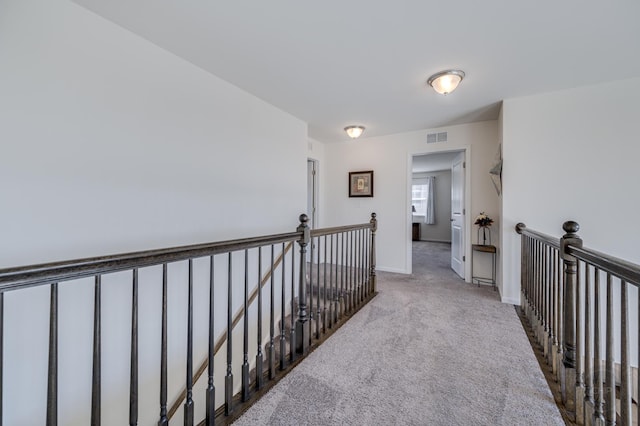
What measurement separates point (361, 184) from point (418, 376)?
3551 millimetres

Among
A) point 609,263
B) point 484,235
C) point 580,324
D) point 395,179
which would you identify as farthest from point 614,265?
point 395,179

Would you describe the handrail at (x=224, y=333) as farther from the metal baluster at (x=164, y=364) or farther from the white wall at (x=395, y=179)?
the white wall at (x=395, y=179)

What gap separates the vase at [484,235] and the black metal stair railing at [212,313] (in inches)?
67.1

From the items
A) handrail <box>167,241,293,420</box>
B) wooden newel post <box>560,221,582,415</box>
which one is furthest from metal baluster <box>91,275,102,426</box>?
wooden newel post <box>560,221,582,415</box>

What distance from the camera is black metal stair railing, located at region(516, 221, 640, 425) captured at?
113 cm

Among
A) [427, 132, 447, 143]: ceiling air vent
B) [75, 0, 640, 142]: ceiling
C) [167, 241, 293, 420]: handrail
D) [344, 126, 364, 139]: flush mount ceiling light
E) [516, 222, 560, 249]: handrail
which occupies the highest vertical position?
[75, 0, 640, 142]: ceiling

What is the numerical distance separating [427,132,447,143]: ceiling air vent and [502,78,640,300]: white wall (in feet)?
3.63

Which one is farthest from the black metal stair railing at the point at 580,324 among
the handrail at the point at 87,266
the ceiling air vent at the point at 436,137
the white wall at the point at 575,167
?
the ceiling air vent at the point at 436,137

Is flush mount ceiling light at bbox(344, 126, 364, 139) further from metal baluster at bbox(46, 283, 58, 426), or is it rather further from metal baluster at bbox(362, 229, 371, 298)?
metal baluster at bbox(46, 283, 58, 426)

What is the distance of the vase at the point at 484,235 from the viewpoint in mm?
3993

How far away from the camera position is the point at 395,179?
4.75 metres

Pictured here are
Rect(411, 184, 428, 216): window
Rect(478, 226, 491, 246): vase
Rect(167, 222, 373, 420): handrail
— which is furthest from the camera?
Rect(411, 184, 428, 216): window

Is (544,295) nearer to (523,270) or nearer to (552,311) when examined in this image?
(552,311)

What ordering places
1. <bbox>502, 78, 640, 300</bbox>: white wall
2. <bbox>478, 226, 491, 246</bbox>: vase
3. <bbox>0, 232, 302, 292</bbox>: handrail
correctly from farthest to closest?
1. <bbox>478, 226, 491, 246</bbox>: vase
2. <bbox>502, 78, 640, 300</bbox>: white wall
3. <bbox>0, 232, 302, 292</bbox>: handrail
